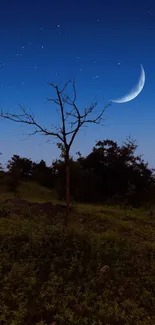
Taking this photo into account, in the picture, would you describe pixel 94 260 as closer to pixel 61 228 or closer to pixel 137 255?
pixel 137 255

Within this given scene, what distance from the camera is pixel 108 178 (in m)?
23.2

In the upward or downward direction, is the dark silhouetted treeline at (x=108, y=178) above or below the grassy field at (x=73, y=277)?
above

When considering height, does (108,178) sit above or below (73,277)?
above

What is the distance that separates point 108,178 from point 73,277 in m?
17.0

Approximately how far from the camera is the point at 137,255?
7.87 m

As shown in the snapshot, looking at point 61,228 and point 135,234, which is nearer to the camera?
point 61,228

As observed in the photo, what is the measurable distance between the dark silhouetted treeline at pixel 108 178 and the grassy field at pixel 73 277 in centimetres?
1197

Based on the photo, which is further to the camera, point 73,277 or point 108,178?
point 108,178

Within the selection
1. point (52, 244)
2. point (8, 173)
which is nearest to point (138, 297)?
point (52, 244)

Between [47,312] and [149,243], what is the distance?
4.96 m

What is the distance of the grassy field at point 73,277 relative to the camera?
505 cm

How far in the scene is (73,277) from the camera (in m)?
6.49

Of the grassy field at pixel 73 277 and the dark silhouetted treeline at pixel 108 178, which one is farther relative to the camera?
the dark silhouetted treeline at pixel 108 178

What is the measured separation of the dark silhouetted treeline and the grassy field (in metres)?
12.0
